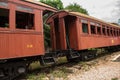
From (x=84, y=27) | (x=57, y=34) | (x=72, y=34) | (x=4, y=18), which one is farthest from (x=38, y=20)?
(x=84, y=27)

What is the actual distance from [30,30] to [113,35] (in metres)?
12.4

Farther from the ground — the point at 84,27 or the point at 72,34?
the point at 84,27

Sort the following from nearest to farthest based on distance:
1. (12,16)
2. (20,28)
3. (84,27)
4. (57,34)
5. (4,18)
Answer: (12,16)
(4,18)
(20,28)
(57,34)
(84,27)

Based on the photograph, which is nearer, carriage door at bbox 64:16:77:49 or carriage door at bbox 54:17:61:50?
carriage door at bbox 64:16:77:49

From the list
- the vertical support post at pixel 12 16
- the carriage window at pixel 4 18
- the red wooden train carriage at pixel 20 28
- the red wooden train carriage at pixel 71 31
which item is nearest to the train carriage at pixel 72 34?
the red wooden train carriage at pixel 71 31

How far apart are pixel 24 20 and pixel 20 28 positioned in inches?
16.1

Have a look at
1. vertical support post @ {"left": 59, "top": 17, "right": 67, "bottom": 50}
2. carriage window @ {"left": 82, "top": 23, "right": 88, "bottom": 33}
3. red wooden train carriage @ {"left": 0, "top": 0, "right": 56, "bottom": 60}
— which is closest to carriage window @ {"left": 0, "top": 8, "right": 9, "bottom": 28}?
red wooden train carriage @ {"left": 0, "top": 0, "right": 56, "bottom": 60}

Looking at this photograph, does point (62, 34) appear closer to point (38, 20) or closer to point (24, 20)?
point (38, 20)

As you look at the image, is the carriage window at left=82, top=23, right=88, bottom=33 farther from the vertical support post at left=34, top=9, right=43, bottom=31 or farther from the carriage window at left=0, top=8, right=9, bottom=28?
the carriage window at left=0, top=8, right=9, bottom=28

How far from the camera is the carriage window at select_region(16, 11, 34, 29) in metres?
7.73

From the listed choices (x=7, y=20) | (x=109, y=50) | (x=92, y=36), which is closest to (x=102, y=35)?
(x=92, y=36)

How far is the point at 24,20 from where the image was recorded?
7.97 meters

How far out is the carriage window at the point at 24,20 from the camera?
25.4ft

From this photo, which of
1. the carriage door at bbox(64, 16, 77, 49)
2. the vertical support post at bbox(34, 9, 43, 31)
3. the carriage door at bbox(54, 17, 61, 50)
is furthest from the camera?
the carriage door at bbox(54, 17, 61, 50)
